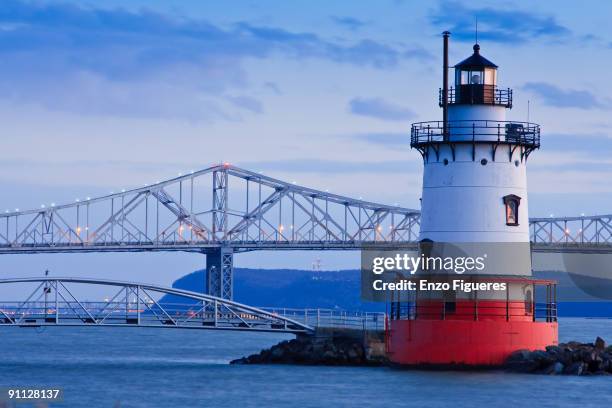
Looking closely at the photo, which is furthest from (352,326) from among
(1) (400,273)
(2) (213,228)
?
(2) (213,228)

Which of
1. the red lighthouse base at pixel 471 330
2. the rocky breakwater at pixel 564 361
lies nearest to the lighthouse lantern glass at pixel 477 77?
the red lighthouse base at pixel 471 330

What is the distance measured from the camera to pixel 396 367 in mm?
38531

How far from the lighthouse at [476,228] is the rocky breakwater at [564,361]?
23 centimetres

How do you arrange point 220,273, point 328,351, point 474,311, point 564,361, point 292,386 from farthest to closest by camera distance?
point 220,273 → point 328,351 → point 564,361 → point 292,386 → point 474,311

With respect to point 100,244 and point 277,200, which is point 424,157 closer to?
point 100,244

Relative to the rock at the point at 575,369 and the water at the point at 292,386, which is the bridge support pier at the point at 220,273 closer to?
the water at the point at 292,386

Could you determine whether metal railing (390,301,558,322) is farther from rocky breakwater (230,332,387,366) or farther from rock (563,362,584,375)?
rocky breakwater (230,332,387,366)

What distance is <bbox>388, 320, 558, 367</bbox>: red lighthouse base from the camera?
3684 centimetres

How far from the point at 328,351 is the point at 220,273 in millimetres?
52840

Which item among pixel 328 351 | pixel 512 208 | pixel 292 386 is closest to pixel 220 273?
pixel 328 351

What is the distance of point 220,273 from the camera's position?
96.1 m

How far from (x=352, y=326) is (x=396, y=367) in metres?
7.15

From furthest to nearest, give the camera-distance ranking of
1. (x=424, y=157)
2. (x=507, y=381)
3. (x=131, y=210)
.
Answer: (x=131, y=210) → (x=424, y=157) → (x=507, y=381)

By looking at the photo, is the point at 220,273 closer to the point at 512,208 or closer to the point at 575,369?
the point at 575,369
